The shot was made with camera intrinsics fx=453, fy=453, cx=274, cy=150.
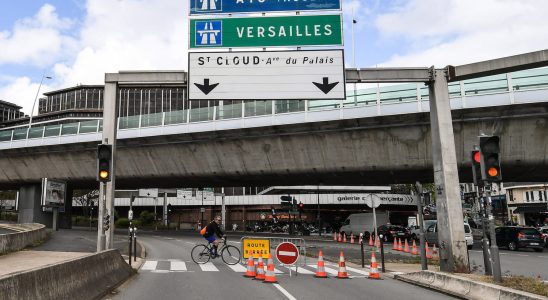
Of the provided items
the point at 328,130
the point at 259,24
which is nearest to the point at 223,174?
the point at 328,130

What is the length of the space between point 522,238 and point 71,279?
26.8m

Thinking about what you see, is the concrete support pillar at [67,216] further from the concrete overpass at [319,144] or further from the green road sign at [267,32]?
the green road sign at [267,32]

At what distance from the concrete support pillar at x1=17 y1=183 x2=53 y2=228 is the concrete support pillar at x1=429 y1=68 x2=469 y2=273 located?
36965 millimetres

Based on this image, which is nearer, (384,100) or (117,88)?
(117,88)

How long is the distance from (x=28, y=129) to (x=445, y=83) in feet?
106

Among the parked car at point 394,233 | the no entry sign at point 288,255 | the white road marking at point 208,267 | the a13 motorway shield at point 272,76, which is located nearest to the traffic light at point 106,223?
the white road marking at point 208,267

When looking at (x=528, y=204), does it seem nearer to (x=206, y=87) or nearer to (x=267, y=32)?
(x=267, y=32)

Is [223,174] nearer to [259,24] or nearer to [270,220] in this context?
[259,24]

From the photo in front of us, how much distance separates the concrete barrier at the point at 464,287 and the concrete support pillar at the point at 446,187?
1.60 metres

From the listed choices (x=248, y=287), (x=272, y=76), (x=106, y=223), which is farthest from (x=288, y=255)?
(x=106, y=223)

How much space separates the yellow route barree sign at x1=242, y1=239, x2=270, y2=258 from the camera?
1455cm

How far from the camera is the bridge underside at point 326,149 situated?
2270 centimetres

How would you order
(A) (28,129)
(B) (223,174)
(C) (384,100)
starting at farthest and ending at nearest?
(A) (28,129) → (B) (223,174) → (C) (384,100)

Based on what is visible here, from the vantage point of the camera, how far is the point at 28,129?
35.3 m
